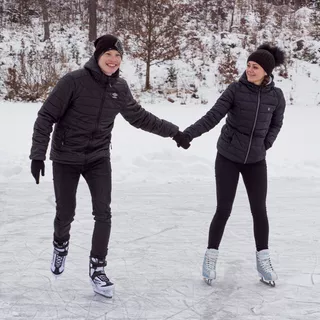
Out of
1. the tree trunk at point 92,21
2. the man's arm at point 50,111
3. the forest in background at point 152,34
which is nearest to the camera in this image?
the man's arm at point 50,111

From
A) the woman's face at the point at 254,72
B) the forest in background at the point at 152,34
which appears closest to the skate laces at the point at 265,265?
the woman's face at the point at 254,72

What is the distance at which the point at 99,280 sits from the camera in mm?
2998

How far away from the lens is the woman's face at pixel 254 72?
3.03 metres

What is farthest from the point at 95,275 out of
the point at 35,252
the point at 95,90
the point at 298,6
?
the point at 298,6

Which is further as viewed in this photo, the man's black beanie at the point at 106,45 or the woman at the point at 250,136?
the woman at the point at 250,136

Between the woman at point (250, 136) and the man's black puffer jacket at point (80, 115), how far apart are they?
2.27 feet

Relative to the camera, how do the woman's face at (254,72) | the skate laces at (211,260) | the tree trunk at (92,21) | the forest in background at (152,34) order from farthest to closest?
the tree trunk at (92,21), the forest in background at (152,34), the skate laces at (211,260), the woman's face at (254,72)

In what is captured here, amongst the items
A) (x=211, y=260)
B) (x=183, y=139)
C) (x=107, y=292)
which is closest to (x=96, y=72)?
(x=183, y=139)

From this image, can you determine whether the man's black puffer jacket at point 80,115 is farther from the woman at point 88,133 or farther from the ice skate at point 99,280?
the ice skate at point 99,280

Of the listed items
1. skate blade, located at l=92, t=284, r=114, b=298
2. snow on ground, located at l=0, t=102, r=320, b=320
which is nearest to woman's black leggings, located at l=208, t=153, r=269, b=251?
snow on ground, located at l=0, t=102, r=320, b=320

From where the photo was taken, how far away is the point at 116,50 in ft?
9.23

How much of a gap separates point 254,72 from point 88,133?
3.74 feet

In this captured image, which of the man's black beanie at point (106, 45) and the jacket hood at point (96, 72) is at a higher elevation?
the man's black beanie at point (106, 45)

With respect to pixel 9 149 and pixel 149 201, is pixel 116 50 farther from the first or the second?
pixel 9 149
